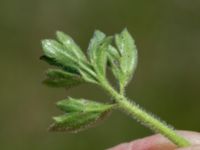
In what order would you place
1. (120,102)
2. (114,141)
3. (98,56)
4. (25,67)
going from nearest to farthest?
(120,102) < (98,56) < (114,141) < (25,67)

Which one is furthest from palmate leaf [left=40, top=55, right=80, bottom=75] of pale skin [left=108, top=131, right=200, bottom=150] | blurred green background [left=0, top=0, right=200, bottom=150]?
blurred green background [left=0, top=0, right=200, bottom=150]

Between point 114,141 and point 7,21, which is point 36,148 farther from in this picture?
point 7,21

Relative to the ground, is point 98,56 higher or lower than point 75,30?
lower

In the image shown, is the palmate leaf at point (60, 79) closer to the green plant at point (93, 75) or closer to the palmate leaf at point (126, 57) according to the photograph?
the green plant at point (93, 75)

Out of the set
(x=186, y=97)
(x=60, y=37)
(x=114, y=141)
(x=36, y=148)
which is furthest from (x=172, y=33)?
(x=60, y=37)

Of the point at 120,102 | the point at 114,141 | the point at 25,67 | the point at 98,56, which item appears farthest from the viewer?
the point at 25,67

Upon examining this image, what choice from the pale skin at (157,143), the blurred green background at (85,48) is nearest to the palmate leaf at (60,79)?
the pale skin at (157,143)
